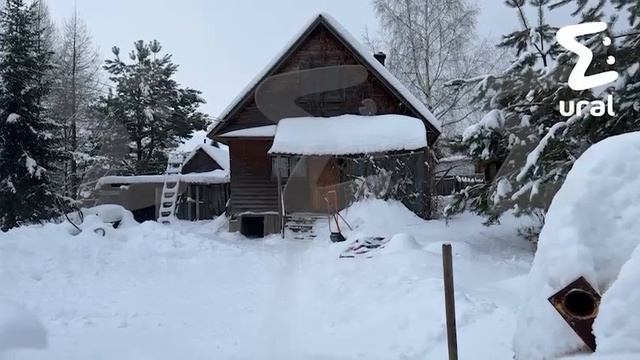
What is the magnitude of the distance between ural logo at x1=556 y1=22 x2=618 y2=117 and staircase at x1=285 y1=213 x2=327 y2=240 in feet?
23.6

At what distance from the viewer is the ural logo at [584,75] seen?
24.2ft

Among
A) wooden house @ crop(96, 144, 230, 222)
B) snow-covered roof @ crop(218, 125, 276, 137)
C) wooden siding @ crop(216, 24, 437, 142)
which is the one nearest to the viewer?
snow-covered roof @ crop(218, 125, 276, 137)

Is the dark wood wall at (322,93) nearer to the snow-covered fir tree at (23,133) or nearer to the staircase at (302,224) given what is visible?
the staircase at (302,224)

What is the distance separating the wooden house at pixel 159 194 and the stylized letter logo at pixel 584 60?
17.7 meters

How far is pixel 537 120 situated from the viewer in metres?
9.80

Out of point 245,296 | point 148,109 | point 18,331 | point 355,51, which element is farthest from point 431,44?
point 18,331

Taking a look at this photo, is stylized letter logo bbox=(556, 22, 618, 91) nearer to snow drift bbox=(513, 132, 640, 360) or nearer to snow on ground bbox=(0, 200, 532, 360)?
snow on ground bbox=(0, 200, 532, 360)

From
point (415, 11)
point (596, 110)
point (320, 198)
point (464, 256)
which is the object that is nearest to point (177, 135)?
point (415, 11)

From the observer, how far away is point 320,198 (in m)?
16.6

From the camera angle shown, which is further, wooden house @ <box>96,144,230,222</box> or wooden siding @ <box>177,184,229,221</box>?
wooden house @ <box>96,144,230,222</box>

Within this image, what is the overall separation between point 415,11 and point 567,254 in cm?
2486

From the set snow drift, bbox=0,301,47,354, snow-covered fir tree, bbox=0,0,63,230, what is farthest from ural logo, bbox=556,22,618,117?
snow-covered fir tree, bbox=0,0,63,230

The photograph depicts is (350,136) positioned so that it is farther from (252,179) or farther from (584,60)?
(584,60)

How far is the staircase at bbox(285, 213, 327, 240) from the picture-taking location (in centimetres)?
1391
